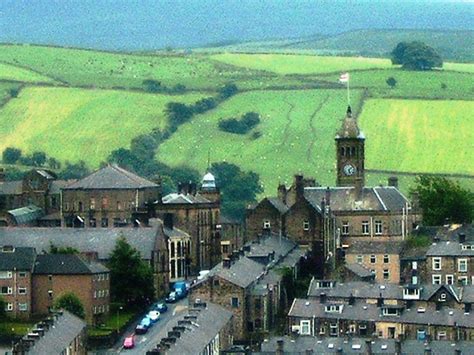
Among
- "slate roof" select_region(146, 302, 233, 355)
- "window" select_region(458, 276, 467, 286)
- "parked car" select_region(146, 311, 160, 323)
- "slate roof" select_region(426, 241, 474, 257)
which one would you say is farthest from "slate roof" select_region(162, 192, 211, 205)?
"slate roof" select_region(146, 302, 233, 355)

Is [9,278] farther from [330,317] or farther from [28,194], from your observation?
[28,194]

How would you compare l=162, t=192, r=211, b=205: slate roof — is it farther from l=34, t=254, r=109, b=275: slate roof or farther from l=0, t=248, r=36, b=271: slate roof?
l=34, t=254, r=109, b=275: slate roof

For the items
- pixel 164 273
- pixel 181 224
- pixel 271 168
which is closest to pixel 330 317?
pixel 164 273

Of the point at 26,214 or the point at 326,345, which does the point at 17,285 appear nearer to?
the point at 326,345

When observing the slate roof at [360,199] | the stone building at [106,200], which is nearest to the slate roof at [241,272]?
the slate roof at [360,199]

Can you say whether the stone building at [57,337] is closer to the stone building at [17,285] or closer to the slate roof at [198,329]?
the slate roof at [198,329]

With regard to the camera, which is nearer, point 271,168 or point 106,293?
point 106,293
